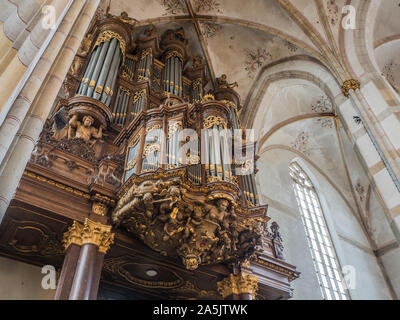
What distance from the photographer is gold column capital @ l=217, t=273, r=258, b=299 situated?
19.3ft

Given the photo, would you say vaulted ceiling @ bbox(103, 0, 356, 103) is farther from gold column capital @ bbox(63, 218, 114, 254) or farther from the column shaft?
the column shaft

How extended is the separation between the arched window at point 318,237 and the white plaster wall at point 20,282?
7.49 meters

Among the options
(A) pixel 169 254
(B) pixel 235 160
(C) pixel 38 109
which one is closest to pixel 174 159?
(A) pixel 169 254

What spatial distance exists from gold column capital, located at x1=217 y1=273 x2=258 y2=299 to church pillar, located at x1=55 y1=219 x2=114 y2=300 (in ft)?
7.29

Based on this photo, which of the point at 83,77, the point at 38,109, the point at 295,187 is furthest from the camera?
the point at 295,187

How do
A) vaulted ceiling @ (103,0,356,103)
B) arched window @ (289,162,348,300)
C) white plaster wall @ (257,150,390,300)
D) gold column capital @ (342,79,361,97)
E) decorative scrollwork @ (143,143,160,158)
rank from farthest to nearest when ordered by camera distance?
arched window @ (289,162,348,300) < white plaster wall @ (257,150,390,300) < vaulted ceiling @ (103,0,356,103) < gold column capital @ (342,79,361,97) < decorative scrollwork @ (143,143,160,158)

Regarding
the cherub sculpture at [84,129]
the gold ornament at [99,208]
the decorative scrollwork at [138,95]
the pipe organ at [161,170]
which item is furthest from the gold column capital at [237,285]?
the decorative scrollwork at [138,95]

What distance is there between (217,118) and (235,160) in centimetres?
94

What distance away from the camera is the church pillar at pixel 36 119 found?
210 cm

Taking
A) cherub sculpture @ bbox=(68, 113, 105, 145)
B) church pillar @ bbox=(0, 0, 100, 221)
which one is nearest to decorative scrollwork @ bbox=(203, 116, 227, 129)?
cherub sculpture @ bbox=(68, 113, 105, 145)

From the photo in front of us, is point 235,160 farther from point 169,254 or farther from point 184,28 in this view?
point 184,28

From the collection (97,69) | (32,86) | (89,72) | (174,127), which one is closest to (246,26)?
(97,69)

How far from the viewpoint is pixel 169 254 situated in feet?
17.5

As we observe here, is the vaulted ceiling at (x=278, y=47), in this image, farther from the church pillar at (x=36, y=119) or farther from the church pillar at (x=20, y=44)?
the church pillar at (x=20, y=44)
